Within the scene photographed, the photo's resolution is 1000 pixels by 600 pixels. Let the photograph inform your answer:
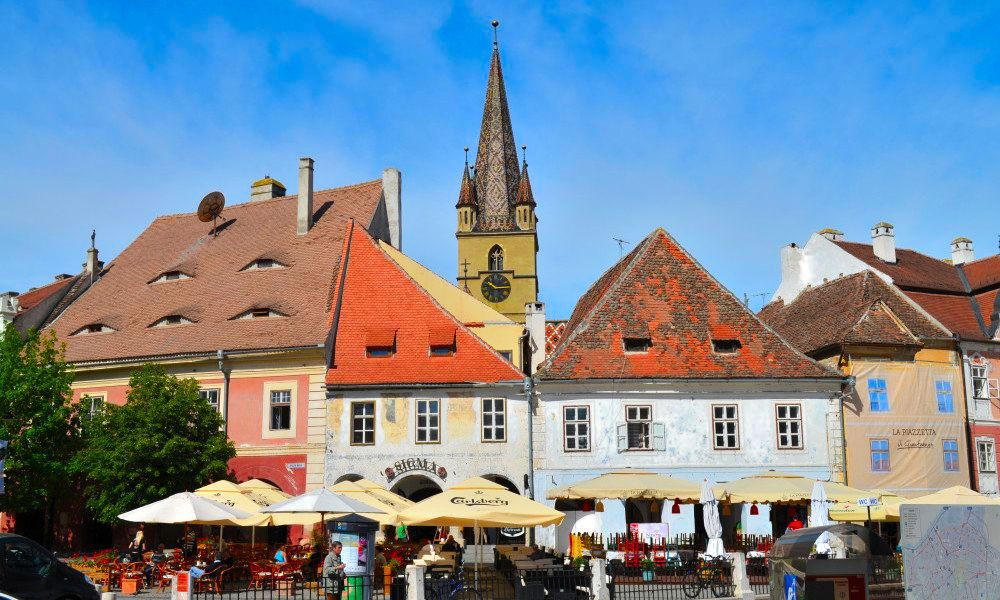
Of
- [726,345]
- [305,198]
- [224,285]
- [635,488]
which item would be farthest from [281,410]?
[726,345]

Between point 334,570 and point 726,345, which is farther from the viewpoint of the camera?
point 726,345

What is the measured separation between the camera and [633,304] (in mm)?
34719

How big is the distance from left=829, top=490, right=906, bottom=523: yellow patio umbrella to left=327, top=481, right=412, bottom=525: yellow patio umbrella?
1103 centimetres

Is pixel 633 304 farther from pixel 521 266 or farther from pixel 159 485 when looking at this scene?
pixel 521 266

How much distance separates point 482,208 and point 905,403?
4956cm

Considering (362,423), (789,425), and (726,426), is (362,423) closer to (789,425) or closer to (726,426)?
(726,426)

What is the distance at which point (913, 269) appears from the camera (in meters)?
41.3

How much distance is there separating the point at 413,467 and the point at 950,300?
21338 millimetres

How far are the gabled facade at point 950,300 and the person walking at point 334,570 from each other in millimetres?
19821

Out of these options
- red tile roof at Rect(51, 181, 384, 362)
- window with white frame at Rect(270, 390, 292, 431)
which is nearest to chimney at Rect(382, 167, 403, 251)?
red tile roof at Rect(51, 181, 384, 362)

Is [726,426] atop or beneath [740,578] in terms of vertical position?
atop

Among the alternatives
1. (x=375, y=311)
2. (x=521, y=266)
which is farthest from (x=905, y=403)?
(x=521, y=266)

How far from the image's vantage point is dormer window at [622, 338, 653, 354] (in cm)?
3344

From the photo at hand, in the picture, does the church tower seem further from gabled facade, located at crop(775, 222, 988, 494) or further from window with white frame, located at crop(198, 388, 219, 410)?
window with white frame, located at crop(198, 388, 219, 410)
